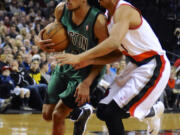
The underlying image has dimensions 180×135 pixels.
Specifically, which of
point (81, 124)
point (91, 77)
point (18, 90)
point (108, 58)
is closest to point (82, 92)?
point (91, 77)

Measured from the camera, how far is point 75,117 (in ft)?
14.9

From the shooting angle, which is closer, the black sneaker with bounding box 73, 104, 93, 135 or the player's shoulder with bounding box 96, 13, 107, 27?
the player's shoulder with bounding box 96, 13, 107, 27

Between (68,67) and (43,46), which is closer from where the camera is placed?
(43,46)

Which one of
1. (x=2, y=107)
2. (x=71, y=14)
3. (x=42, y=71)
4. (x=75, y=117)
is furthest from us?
(x=42, y=71)

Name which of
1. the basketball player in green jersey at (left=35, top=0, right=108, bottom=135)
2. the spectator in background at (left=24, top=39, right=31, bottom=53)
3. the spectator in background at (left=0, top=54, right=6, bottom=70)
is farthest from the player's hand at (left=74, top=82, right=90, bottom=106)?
the spectator in background at (left=24, top=39, right=31, bottom=53)

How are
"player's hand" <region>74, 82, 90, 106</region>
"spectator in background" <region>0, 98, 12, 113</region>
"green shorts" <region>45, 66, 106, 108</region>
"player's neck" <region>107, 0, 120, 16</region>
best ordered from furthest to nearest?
"spectator in background" <region>0, 98, 12, 113</region>, "green shorts" <region>45, 66, 106, 108</region>, "player's hand" <region>74, 82, 90, 106</region>, "player's neck" <region>107, 0, 120, 16</region>

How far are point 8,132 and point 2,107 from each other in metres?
2.29

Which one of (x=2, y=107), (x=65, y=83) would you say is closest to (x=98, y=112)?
(x=65, y=83)

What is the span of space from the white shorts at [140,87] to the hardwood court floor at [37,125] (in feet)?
7.26

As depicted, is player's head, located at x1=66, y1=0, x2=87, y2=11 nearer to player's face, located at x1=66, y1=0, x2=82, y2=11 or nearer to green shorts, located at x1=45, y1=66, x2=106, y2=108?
player's face, located at x1=66, y1=0, x2=82, y2=11

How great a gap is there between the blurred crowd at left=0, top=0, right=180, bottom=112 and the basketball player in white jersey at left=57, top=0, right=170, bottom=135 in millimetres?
2466

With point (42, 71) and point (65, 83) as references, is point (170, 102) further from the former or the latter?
point (65, 83)

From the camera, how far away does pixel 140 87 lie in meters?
3.37

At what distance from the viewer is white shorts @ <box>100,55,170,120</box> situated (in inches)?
131
